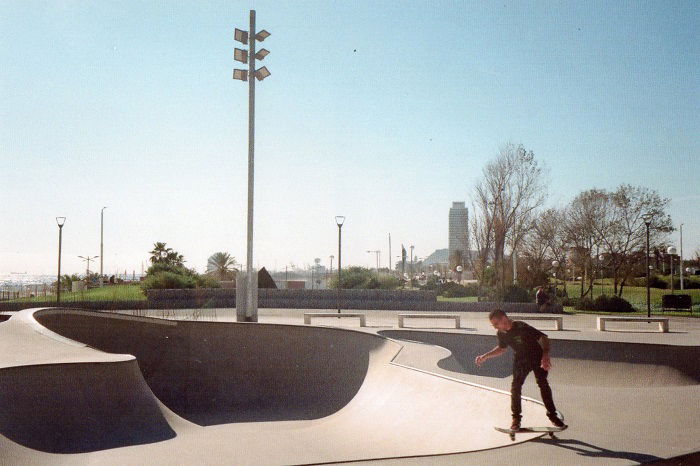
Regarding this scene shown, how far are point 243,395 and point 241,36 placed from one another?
32.5ft

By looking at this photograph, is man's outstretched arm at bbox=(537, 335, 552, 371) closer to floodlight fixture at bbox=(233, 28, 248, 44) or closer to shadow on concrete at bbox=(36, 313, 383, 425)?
shadow on concrete at bbox=(36, 313, 383, 425)

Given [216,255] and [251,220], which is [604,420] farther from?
[216,255]

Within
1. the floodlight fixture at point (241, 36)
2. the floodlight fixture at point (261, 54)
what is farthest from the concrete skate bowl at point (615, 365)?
the floodlight fixture at point (241, 36)

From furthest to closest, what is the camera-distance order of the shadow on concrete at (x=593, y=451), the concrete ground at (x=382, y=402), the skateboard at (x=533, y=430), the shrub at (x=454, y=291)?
the shrub at (x=454, y=291)
the concrete ground at (x=382, y=402)
the skateboard at (x=533, y=430)
the shadow on concrete at (x=593, y=451)

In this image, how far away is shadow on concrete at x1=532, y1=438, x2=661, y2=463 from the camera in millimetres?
5121

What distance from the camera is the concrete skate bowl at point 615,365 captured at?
12.3 metres

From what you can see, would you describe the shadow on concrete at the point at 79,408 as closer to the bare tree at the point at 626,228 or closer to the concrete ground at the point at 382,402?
the concrete ground at the point at 382,402

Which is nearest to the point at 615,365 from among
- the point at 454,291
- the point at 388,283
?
the point at 388,283

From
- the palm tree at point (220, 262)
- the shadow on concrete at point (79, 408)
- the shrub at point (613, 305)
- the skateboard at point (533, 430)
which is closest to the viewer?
the skateboard at point (533, 430)

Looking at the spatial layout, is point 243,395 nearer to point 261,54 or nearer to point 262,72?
point 262,72

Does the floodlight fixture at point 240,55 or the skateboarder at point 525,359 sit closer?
the skateboarder at point 525,359

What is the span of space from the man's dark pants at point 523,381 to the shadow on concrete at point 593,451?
37 cm

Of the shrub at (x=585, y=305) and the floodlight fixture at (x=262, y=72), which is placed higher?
the floodlight fixture at (x=262, y=72)

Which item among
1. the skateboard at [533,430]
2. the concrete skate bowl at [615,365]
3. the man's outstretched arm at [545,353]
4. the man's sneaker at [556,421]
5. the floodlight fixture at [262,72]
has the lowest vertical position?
the concrete skate bowl at [615,365]
